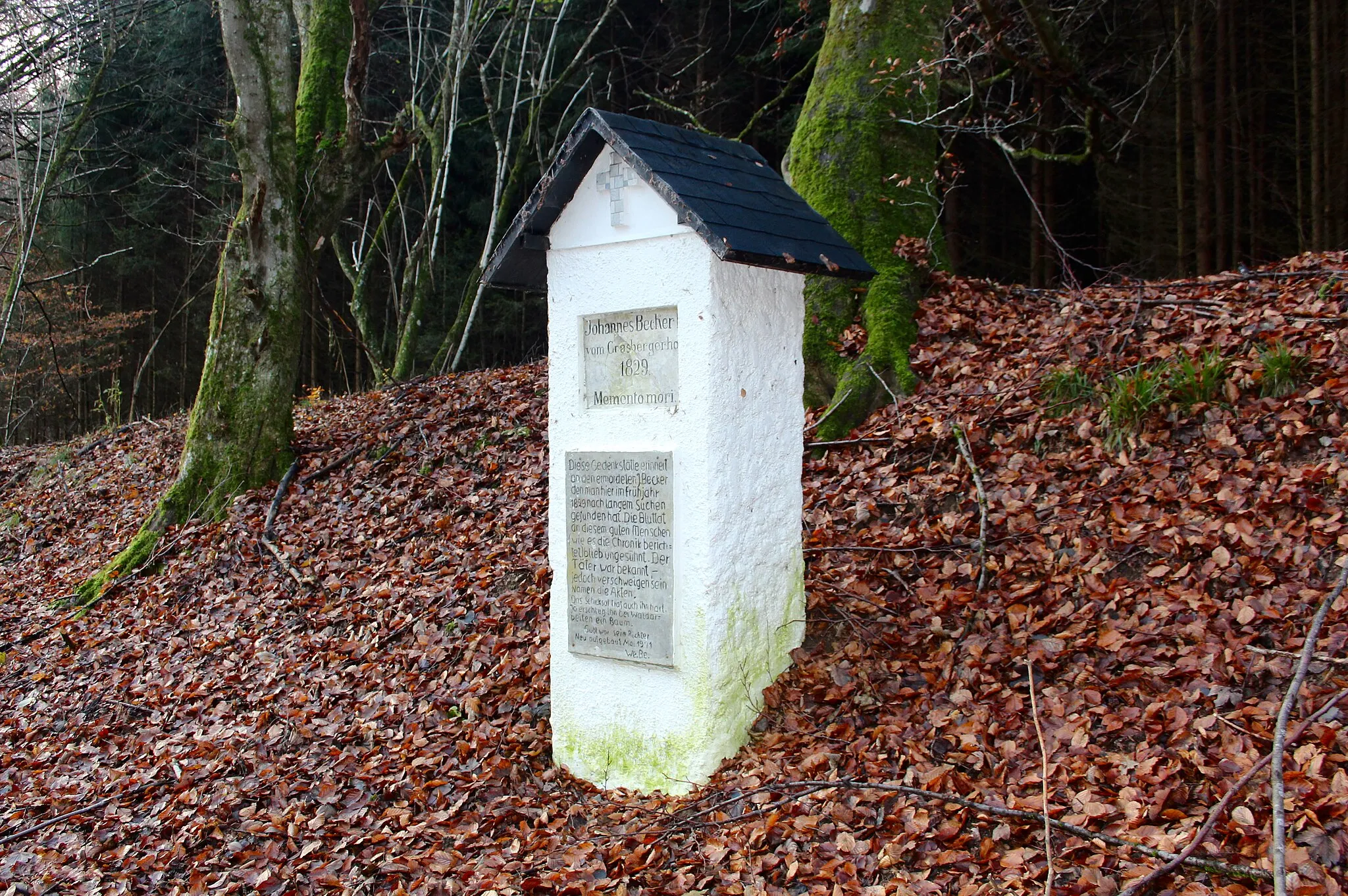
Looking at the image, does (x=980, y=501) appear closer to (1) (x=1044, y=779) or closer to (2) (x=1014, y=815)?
(1) (x=1044, y=779)

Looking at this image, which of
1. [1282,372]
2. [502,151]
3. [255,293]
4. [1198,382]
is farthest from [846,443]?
[502,151]

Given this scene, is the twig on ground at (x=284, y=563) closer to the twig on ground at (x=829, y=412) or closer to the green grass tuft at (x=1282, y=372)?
the twig on ground at (x=829, y=412)

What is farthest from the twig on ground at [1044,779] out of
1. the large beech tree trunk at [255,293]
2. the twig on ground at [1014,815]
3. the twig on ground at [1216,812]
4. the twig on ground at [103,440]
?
the twig on ground at [103,440]

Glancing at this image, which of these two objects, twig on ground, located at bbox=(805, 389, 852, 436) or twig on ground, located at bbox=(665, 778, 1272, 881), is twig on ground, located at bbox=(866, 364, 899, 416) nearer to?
twig on ground, located at bbox=(805, 389, 852, 436)

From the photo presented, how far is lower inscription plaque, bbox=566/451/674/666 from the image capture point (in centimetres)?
415

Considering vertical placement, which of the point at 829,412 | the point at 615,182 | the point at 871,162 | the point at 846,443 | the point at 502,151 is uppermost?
the point at 502,151

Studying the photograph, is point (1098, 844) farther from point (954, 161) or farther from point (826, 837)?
point (954, 161)

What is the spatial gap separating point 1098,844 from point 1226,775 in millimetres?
575

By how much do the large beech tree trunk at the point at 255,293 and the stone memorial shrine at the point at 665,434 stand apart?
551 cm

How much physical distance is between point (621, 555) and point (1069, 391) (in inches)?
130

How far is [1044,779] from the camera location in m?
3.44

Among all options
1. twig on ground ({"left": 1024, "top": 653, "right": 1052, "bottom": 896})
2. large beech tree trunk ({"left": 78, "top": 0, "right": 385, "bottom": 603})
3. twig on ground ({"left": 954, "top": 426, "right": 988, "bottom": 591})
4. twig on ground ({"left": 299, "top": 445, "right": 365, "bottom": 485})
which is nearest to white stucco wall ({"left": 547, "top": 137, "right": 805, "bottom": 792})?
twig on ground ({"left": 954, "top": 426, "right": 988, "bottom": 591})

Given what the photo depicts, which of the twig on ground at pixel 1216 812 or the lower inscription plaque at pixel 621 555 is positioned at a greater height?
the lower inscription plaque at pixel 621 555

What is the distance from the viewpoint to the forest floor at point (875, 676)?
3439mm
